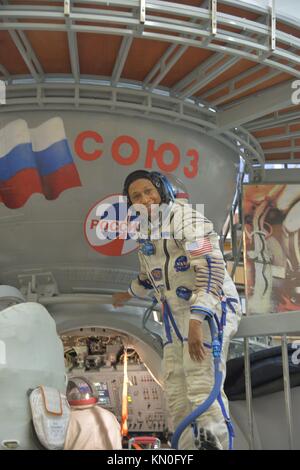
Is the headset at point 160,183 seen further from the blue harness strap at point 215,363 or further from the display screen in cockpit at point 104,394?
the display screen in cockpit at point 104,394

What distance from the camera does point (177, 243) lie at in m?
4.26

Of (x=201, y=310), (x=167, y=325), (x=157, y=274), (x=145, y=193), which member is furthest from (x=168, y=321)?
(x=145, y=193)

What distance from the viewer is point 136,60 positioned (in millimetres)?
6363

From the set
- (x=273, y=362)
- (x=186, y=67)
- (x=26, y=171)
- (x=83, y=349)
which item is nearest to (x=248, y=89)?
(x=186, y=67)

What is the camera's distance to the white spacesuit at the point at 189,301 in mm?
3924

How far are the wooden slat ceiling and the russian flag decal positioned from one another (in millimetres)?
606

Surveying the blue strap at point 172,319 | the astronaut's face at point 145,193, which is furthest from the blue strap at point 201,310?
the astronaut's face at point 145,193

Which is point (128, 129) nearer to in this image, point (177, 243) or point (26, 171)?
point (26, 171)

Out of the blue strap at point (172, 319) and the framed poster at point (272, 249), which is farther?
the framed poster at point (272, 249)

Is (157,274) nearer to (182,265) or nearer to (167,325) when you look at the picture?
(182,265)

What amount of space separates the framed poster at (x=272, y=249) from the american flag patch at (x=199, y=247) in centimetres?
463

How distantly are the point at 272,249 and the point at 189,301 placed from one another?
509 centimetres
